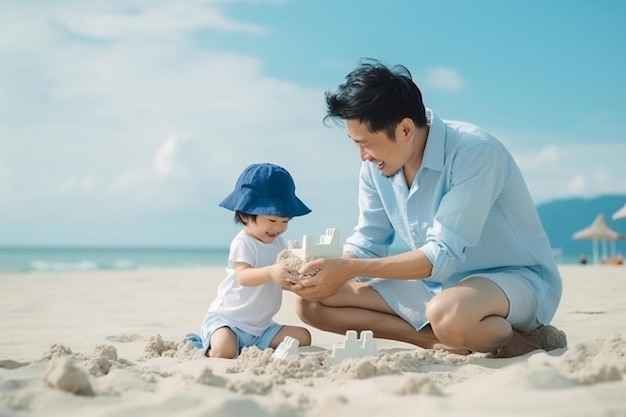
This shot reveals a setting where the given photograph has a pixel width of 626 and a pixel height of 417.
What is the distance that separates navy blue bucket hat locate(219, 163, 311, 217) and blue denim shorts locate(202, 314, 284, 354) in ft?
2.01

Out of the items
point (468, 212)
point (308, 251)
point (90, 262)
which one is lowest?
point (90, 262)

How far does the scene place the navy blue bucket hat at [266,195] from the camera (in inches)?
148

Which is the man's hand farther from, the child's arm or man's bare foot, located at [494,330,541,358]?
Result: man's bare foot, located at [494,330,541,358]

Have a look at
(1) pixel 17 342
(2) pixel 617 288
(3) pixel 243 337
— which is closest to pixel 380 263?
(3) pixel 243 337

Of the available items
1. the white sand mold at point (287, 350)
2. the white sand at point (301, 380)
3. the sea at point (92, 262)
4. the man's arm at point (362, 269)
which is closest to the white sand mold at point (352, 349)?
the white sand at point (301, 380)

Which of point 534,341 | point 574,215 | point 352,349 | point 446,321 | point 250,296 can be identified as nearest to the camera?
point 352,349

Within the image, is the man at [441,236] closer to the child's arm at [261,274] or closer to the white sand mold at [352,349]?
the child's arm at [261,274]

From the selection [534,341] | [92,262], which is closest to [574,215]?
[92,262]

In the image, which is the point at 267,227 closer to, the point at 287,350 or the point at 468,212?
the point at 287,350

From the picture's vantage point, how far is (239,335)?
12.6ft

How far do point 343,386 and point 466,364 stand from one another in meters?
0.91

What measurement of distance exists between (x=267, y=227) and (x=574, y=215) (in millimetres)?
67847

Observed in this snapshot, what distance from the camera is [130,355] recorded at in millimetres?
3725

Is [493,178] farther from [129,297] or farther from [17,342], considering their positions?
[129,297]
